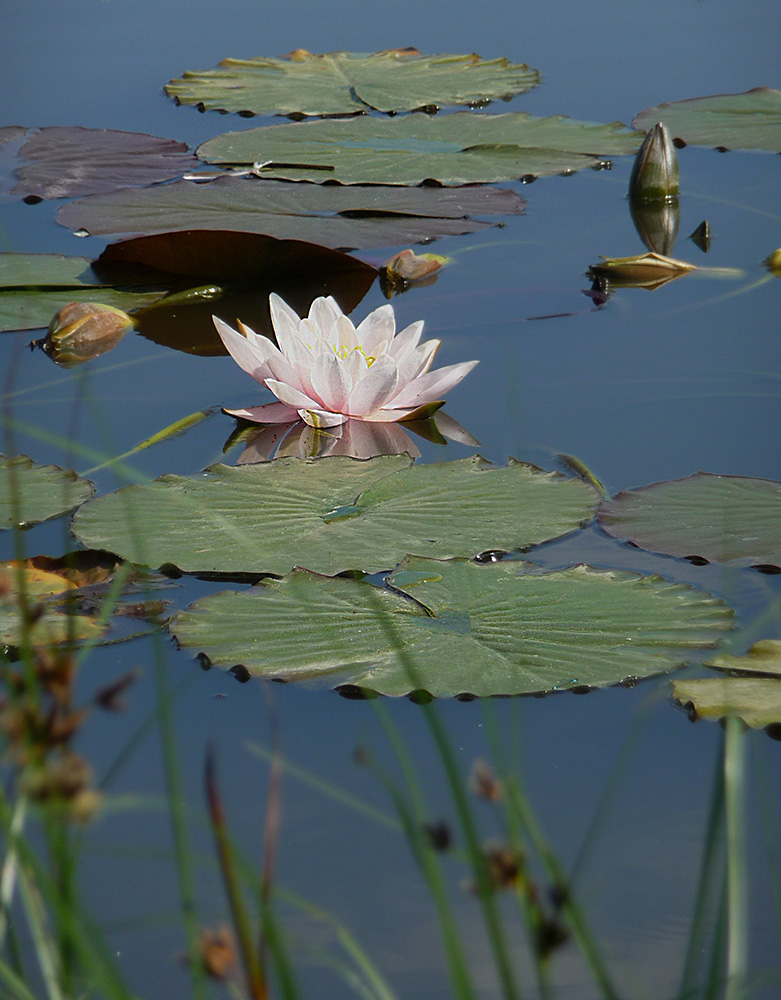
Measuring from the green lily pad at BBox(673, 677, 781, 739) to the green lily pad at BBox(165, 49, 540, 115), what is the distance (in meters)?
2.96

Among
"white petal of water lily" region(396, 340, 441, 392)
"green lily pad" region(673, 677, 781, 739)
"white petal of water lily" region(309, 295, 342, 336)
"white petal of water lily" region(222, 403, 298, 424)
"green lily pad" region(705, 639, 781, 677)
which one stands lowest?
"green lily pad" region(673, 677, 781, 739)

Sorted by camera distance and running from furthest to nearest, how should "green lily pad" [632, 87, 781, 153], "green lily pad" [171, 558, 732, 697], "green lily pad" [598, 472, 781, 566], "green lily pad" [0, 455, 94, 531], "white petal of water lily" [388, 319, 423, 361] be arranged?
"green lily pad" [632, 87, 781, 153] < "white petal of water lily" [388, 319, 423, 361] < "green lily pad" [0, 455, 94, 531] < "green lily pad" [598, 472, 781, 566] < "green lily pad" [171, 558, 732, 697]

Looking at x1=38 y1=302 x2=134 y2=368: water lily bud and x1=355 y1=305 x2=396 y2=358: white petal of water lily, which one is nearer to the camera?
x1=355 y1=305 x2=396 y2=358: white petal of water lily

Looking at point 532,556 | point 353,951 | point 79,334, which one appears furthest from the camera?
point 79,334

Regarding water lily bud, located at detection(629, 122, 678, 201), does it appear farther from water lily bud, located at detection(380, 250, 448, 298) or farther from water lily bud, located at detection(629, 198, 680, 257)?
water lily bud, located at detection(380, 250, 448, 298)

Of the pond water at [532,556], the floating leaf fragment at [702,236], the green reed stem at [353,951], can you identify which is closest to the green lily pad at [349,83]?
the pond water at [532,556]

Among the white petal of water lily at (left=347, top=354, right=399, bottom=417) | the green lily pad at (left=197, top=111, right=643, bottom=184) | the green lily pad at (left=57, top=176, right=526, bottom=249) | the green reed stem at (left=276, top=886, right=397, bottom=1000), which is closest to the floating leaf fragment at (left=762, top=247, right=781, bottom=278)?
the green lily pad at (left=57, top=176, right=526, bottom=249)

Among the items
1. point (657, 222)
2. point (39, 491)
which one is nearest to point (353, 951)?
point (39, 491)

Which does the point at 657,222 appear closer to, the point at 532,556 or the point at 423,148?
the point at 423,148

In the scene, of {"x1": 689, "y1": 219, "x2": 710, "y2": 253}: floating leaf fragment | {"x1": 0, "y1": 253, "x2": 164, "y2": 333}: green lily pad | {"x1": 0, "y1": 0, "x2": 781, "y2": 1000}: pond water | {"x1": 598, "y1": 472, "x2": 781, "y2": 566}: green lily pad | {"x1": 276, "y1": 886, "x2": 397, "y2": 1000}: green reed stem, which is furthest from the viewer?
{"x1": 689, "y1": 219, "x2": 710, "y2": 253}: floating leaf fragment

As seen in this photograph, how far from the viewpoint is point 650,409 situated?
1.99m

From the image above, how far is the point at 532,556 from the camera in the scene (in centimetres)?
155

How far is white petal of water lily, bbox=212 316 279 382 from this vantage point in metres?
1.93

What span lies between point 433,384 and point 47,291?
3.49 feet
